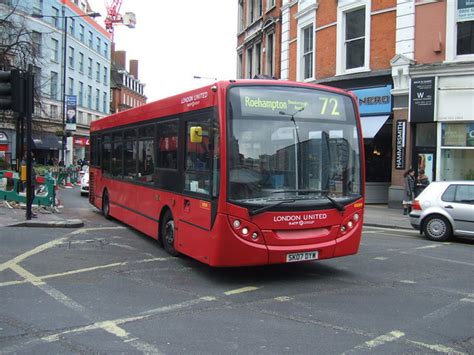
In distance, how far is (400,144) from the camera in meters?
18.5

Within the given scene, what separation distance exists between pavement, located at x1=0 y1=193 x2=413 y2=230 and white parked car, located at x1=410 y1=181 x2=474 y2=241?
2161 mm

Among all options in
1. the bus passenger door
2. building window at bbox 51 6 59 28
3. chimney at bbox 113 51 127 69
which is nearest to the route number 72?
the bus passenger door

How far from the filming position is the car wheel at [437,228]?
1160cm

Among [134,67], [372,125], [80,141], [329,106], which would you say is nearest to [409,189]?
[372,125]

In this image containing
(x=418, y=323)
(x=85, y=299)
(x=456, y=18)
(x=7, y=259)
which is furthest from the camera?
(x=456, y=18)

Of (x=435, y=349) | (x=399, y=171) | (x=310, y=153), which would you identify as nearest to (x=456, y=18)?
(x=399, y=171)

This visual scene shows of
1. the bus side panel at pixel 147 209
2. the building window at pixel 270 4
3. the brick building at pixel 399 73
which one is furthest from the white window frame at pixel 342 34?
the bus side panel at pixel 147 209

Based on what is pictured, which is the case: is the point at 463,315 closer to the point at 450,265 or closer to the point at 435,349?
the point at 435,349

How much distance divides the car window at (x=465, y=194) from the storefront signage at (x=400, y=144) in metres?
6.85

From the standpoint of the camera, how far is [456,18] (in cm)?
1712

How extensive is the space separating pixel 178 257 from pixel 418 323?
4.59 m

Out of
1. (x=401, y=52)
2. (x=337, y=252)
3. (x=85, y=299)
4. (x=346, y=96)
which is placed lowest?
(x=85, y=299)

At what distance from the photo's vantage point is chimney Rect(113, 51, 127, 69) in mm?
82012

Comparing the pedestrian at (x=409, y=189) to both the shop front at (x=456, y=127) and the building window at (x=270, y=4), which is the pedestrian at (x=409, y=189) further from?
the building window at (x=270, y=4)
